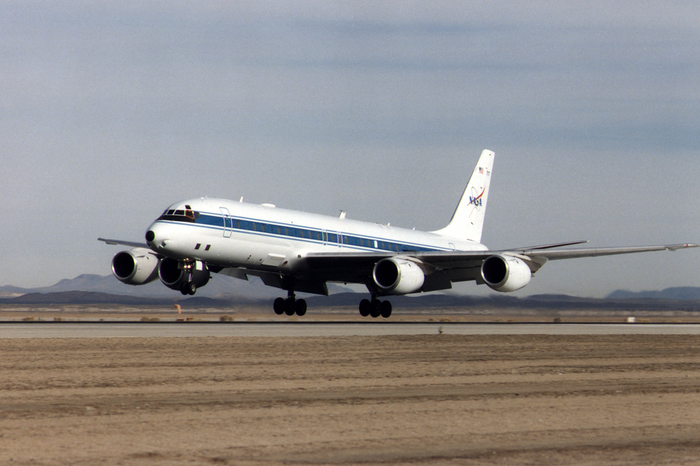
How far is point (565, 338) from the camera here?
29.4 m

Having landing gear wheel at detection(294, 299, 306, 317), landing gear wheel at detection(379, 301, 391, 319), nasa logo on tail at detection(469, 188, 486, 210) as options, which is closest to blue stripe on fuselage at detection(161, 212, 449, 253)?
landing gear wheel at detection(379, 301, 391, 319)

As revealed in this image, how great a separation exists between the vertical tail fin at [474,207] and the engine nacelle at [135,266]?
1966 cm

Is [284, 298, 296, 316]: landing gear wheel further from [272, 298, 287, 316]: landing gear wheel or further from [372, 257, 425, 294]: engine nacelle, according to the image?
[372, 257, 425, 294]: engine nacelle

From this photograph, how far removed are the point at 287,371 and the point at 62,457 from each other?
8703mm

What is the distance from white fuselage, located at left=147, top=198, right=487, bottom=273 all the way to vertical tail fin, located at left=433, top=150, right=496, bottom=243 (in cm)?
961

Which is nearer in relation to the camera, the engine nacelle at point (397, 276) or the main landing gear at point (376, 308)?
the engine nacelle at point (397, 276)

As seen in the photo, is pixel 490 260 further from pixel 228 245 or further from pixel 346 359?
pixel 346 359

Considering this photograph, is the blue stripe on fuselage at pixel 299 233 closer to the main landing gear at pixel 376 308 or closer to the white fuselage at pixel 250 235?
the white fuselage at pixel 250 235

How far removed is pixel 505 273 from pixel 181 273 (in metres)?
14.0

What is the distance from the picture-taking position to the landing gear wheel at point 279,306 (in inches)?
1732

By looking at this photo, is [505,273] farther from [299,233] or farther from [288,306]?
[288,306]

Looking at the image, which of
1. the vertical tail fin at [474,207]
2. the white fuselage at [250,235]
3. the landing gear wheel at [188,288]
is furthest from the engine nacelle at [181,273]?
the vertical tail fin at [474,207]

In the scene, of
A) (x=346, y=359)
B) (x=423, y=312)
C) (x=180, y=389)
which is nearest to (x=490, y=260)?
(x=346, y=359)

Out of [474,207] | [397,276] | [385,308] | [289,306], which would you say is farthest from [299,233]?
[474,207]
